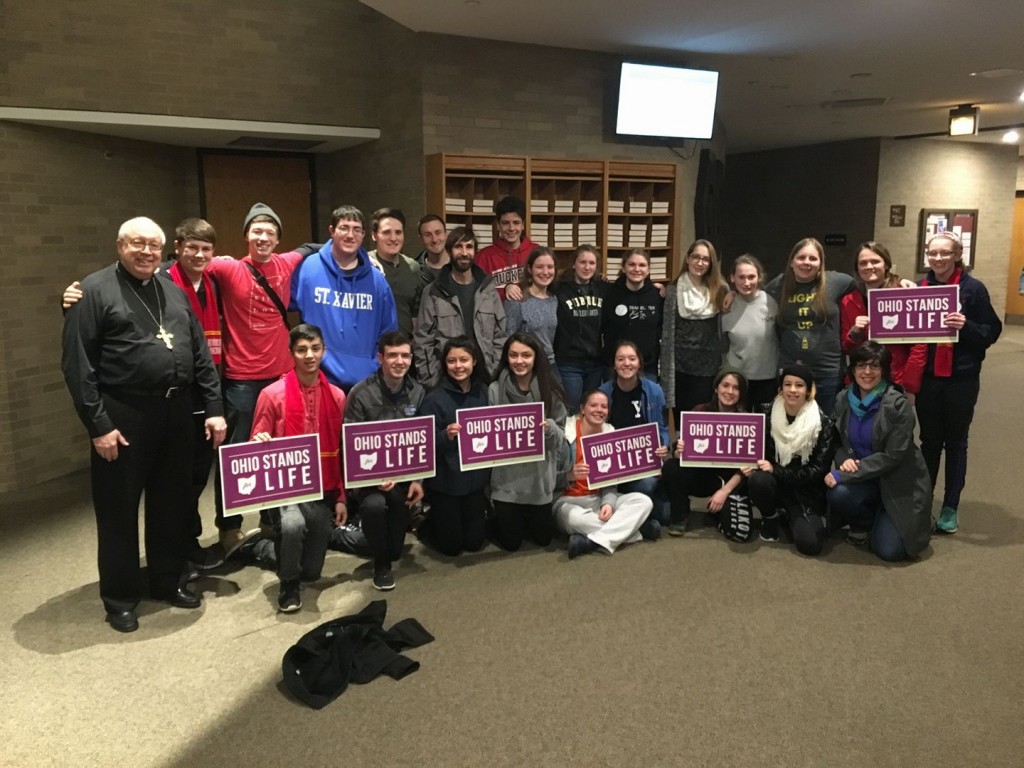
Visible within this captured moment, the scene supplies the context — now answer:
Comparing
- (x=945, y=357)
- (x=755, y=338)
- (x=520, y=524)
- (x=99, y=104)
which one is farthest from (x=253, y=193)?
(x=945, y=357)

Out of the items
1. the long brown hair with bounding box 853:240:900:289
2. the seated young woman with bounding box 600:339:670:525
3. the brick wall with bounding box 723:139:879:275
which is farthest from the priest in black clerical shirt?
the brick wall with bounding box 723:139:879:275

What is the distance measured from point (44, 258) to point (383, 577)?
3.81m

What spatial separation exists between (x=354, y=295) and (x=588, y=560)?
1.79 m

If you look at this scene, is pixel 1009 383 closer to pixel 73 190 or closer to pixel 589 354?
pixel 589 354

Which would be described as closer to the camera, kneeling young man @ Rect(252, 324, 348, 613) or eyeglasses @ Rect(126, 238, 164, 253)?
eyeglasses @ Rect(126, 238, 164, 253)

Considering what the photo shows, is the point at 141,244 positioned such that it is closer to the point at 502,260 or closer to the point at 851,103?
the point at 502,260

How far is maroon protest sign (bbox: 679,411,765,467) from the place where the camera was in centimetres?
405

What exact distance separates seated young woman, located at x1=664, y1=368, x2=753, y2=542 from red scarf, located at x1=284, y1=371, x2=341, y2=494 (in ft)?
5.82

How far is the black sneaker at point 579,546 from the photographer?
3957mm

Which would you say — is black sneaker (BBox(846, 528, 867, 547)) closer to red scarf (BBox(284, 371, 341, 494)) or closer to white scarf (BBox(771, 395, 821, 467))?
white scarf (BBox(771, 395, 821, 467))

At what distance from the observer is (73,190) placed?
577 cm

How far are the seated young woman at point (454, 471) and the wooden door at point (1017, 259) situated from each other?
1492 cm

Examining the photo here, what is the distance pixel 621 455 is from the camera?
13.3ft

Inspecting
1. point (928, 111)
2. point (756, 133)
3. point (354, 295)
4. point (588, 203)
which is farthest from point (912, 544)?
point (756, 133)
